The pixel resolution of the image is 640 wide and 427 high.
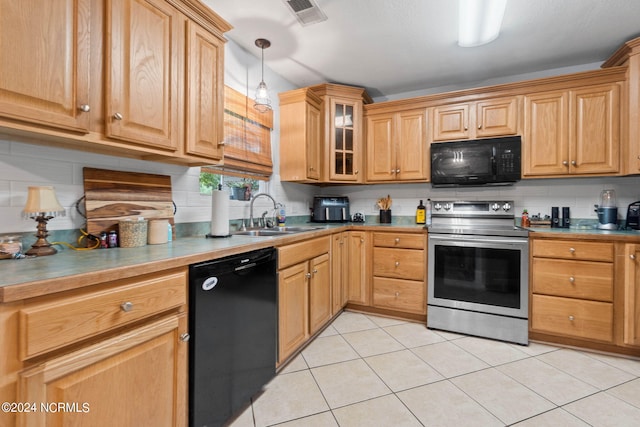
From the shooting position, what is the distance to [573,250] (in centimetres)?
219

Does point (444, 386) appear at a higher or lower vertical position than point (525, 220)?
lower

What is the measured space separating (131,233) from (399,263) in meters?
2.22

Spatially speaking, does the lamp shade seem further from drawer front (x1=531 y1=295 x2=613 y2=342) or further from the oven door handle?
drawer front (x1=531 y1=295 x2=613 y2=342)

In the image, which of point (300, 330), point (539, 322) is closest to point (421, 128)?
point (539, 322)

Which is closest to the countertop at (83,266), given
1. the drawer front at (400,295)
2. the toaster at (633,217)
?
the drawer front at (400,295)

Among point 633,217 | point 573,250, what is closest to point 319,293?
point 573,250

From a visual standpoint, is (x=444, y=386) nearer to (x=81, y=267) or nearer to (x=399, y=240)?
(x=399, y=240)

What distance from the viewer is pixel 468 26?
2041mm

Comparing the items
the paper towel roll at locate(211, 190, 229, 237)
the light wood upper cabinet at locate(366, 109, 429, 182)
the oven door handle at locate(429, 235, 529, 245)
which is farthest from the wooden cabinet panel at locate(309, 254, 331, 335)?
the light wood upper cabinet at locate(366, 109, 429, 182)

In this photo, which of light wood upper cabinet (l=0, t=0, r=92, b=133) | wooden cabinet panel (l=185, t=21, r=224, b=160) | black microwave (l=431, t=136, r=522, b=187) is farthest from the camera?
black microwave (l=431, t=136, r=522, b=187)

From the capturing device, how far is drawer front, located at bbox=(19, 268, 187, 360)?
2.43ft

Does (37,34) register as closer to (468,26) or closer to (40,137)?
(40,137)

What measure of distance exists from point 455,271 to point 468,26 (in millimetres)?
1942

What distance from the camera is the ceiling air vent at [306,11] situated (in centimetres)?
183
